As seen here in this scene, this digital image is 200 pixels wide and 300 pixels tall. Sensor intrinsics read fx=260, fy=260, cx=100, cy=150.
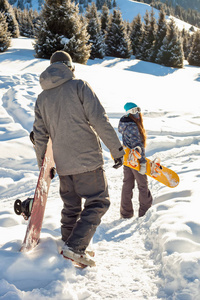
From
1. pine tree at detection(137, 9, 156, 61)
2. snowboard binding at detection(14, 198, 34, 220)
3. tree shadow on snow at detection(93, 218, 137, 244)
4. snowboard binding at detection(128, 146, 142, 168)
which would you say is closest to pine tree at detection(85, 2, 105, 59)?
pine tree at detection(137, 9, 156, 61)

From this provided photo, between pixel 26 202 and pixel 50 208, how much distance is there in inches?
58.5

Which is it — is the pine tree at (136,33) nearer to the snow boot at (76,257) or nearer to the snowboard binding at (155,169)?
the snowboard binding at (155,169)

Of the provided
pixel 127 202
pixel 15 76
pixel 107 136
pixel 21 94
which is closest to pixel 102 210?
pixel 107 136

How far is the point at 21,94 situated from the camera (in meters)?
8.70

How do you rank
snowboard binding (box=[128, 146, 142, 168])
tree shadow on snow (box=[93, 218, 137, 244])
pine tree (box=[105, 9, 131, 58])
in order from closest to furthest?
tree shadow on snow (box=[93, 218, 137, 244]) → snowboard binding (box=[128, 146, 142, 168]) → pine tree (box=[105, 9, 131, 58])

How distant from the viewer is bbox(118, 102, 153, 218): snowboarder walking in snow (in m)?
3.57

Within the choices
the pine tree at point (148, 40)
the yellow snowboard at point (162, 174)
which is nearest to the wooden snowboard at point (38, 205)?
the yellow snowboard at point (162, 174)

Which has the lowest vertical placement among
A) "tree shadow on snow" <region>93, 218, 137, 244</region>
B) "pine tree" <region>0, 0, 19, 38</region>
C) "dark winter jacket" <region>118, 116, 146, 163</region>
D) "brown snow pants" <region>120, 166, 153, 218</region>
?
"tree shadow on snow" <region>93, 218, 137, 244</region>

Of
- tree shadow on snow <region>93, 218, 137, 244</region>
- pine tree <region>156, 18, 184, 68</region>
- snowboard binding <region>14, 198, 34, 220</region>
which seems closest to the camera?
snowboard binding <region>14, 198, 34, 220</region>

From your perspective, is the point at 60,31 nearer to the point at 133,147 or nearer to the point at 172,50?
the point at 133,147

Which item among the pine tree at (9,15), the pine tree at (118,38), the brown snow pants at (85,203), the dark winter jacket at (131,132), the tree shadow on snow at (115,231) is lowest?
the tree shadow on snow at (115,231)

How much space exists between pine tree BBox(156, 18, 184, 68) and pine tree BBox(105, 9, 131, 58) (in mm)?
3329

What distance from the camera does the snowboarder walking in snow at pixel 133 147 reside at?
3.57 meters

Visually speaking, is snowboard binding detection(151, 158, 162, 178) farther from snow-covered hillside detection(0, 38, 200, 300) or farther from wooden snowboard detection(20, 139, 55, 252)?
wooden snowboard detection(20, 139, 55, 252)
